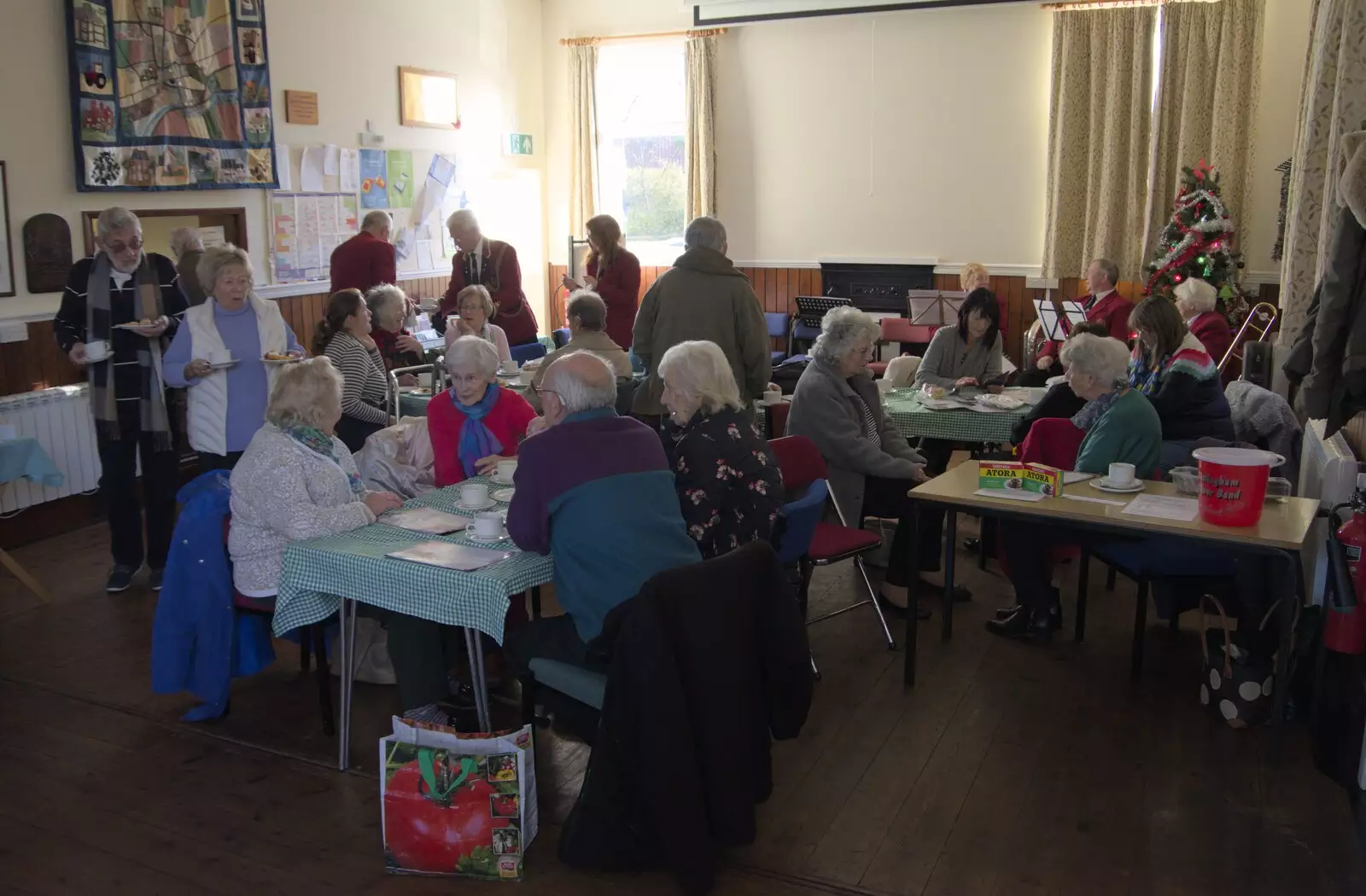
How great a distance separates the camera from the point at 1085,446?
420 centimetres

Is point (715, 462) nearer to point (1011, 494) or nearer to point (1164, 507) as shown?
point (1011, 494)

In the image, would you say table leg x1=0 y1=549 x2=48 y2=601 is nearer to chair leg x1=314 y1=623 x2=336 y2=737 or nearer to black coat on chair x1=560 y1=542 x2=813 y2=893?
chair leg x1=314 y1=623 x2=336 y2=737

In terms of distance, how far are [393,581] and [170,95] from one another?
4.52 meters

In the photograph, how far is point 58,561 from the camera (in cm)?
551

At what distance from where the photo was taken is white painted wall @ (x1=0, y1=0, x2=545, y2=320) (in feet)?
18.7

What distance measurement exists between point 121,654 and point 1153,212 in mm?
7416

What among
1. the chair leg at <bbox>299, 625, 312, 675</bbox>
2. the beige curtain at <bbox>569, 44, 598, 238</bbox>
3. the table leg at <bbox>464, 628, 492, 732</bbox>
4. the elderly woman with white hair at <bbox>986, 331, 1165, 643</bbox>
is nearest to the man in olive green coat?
the elderly woman with white hair at <bbox>986, 331, 1165, 643</bbox>

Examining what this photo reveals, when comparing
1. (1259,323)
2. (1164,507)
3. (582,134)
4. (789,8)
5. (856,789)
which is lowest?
(856,789)

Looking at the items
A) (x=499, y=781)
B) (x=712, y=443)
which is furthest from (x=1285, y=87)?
(x=499, y=781)

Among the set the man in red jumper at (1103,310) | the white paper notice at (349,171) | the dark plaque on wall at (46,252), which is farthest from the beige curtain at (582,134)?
the dark plaque on wall at (46,252)

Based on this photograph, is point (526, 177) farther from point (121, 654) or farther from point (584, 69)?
point (121, 654)

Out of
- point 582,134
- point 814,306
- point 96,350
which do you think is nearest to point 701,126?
point 582,134

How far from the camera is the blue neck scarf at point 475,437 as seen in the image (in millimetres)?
4082

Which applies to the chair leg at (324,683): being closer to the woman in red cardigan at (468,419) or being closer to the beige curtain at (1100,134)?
the woman in red cardigan at (468,419)
